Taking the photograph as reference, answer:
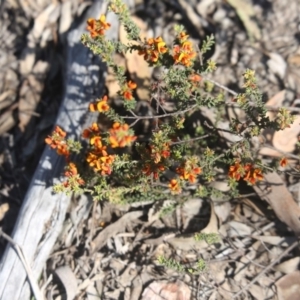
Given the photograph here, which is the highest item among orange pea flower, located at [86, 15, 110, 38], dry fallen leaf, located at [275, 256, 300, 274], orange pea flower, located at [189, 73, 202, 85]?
orange pea flower, located at [86, 15, 110, 38]

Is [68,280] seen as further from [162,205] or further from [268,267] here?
[268,267]

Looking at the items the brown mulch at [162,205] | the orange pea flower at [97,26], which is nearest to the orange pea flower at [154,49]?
the orange pea flower at [97,26]

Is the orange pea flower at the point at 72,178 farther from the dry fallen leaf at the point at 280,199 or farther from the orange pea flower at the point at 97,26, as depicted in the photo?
the dry fallen leaf at the point at 280,199

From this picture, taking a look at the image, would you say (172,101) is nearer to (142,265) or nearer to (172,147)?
(172,147)

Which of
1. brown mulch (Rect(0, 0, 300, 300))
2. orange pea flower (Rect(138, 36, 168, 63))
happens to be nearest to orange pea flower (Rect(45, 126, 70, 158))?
brown mulch (Rect(0, 0, 300, 300))

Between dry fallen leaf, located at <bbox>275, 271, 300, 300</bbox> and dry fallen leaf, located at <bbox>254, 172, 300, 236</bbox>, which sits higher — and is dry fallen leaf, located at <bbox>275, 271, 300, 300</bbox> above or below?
below

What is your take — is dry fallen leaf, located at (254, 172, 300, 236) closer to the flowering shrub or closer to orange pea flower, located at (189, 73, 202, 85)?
the flowering shrub

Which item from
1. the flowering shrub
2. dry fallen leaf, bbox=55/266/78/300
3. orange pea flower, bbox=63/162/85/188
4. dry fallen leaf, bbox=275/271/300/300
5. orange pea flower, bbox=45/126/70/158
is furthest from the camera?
dry fallen leaf, bbox=55/266/78/300
